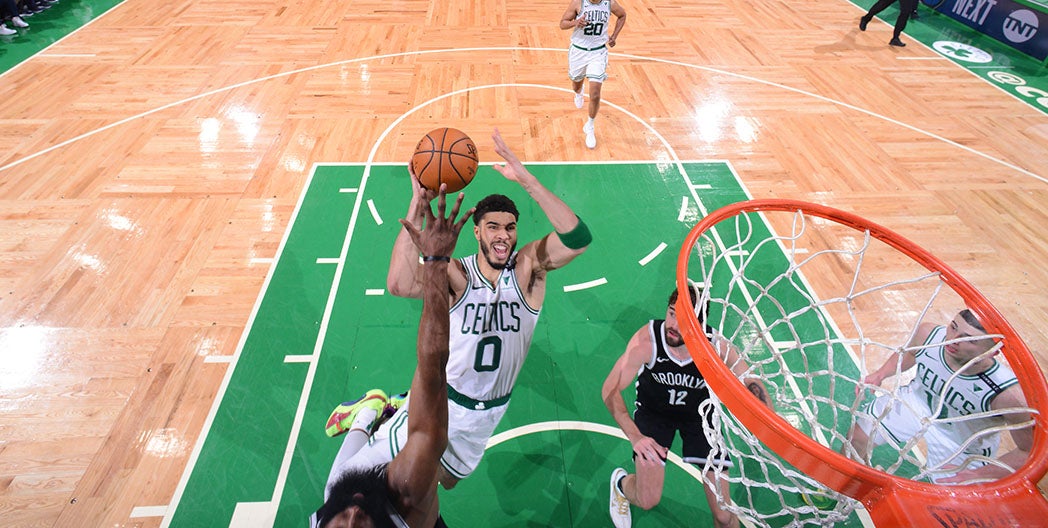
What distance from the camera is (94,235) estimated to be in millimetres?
5273

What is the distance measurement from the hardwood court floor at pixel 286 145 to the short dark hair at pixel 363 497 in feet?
6.29

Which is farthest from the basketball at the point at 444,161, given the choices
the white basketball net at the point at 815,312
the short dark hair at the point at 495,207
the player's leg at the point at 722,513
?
the player's leg at the point at 722,513

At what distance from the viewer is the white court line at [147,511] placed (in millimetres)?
3303

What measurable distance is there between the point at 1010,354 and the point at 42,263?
716 centimetres

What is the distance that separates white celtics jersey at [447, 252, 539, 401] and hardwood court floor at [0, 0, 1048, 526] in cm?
215

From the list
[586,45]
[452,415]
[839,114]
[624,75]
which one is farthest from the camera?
[624,75]

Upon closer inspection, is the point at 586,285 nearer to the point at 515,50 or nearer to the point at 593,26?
the point at 593,26

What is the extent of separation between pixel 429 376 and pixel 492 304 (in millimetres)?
1188

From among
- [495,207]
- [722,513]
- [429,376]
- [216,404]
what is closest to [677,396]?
[722,513]

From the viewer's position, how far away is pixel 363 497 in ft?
6.93

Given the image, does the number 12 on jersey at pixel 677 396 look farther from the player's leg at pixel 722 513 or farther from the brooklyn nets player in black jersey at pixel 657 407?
the player's leg at pixel 722 513

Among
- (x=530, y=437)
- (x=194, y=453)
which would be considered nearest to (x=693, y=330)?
(x=530, y=437)

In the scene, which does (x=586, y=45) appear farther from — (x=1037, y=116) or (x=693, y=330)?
(x=1037, y=116)

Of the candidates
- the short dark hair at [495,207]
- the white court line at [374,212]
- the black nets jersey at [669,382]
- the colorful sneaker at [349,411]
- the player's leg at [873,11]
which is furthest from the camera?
the player's leg at [873,11]
